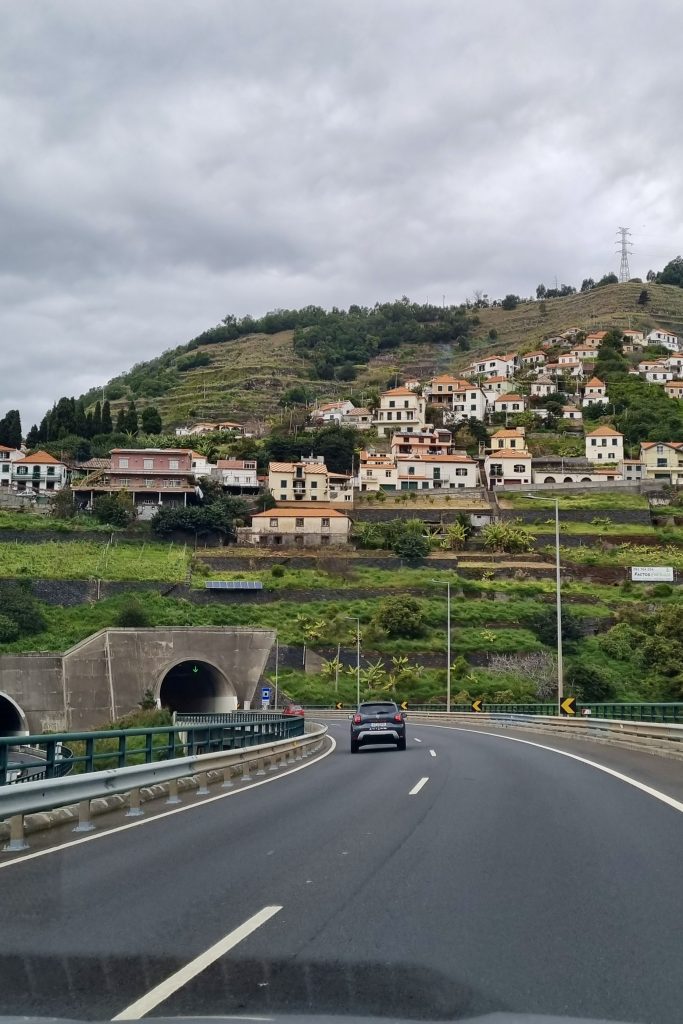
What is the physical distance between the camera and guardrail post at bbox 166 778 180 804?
1605 cm

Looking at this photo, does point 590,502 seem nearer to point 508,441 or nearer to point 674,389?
point 508,441

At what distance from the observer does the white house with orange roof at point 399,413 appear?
149 meters

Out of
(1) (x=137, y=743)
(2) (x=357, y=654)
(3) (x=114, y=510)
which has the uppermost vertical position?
(3) (x=114, y=510)

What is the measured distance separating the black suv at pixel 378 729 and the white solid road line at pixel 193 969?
21279 mm

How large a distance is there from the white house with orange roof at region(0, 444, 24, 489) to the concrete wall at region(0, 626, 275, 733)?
62.4 m

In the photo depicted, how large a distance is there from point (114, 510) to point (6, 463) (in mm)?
27750

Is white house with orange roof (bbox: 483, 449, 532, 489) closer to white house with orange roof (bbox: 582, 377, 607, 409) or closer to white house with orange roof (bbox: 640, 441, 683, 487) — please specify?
white house with orange roof (bbox: 640, 441, 683, 487)

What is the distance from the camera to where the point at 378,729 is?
28906 mm

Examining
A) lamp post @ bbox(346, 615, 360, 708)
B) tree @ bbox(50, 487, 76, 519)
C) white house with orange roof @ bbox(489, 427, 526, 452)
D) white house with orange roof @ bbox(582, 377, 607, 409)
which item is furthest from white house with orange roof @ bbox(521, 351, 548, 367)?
lamp post @ bbox(346, 615, 360, 708)

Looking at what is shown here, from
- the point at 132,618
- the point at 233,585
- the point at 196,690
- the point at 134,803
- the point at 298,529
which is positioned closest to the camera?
the point at 134,803

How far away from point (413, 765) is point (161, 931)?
51.3 ft

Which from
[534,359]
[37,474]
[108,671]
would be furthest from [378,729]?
[534,359]

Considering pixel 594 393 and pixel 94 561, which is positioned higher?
pixel 594 393

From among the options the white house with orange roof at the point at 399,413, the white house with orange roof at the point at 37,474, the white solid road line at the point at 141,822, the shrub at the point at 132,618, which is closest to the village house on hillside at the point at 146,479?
the white house with orange roof at the point at 37,474
